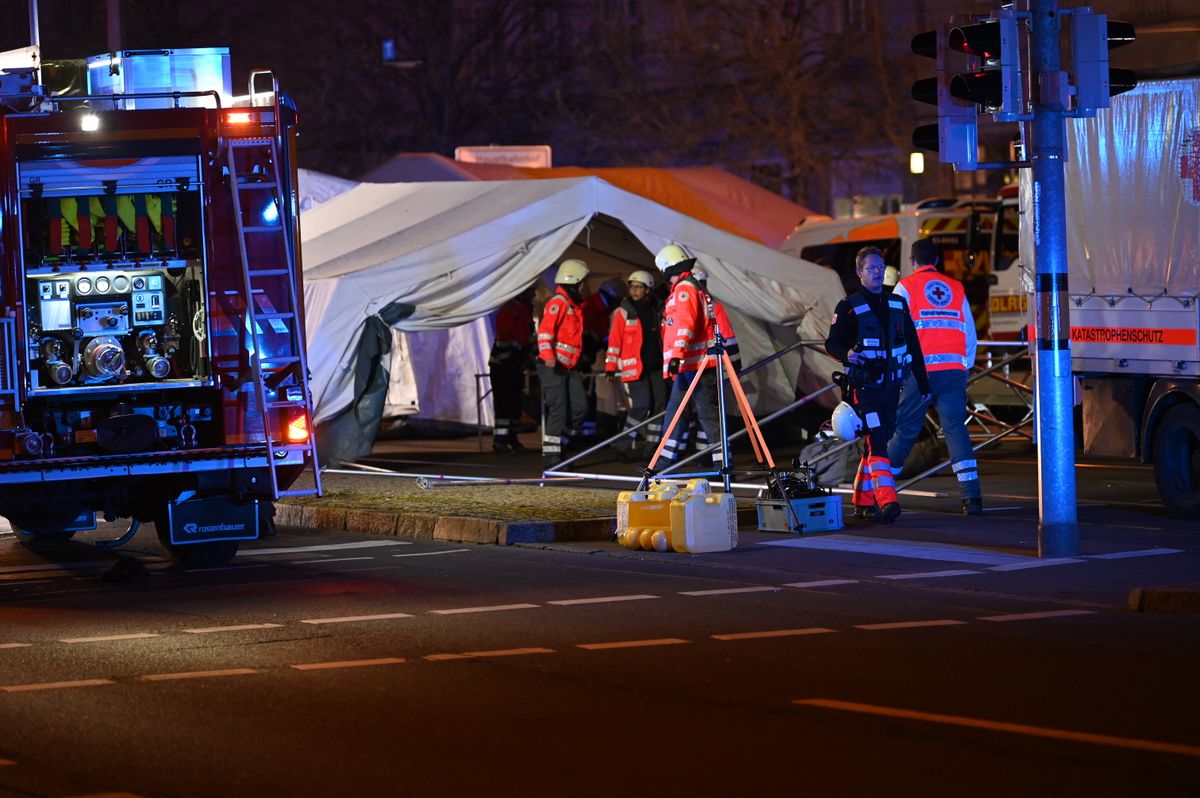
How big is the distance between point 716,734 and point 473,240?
12.6 metres

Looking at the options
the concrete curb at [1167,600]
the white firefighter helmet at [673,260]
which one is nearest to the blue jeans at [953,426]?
the white firefighter helmet at [673,260]

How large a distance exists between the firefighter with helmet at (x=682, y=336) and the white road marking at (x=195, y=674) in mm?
8748

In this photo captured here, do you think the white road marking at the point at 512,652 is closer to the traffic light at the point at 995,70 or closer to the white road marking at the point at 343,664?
the white road marking at the point at 343,664

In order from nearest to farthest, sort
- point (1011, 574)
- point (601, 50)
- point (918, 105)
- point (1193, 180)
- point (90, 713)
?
point (90, 713) → point (1011, 574) → point (1193, 180) → point (918, 105) → point (601, 50)

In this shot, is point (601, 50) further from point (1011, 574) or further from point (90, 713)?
point (90, 713)

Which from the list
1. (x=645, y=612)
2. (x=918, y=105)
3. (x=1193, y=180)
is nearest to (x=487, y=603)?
(x=645, y=612)

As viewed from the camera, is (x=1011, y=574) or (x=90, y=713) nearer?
(x=90, y=713)

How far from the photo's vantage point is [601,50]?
41969mm

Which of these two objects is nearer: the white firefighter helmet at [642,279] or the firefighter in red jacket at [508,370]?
the white firefighter helmet at [642,279]

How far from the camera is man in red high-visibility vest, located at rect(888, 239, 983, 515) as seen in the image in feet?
48.3

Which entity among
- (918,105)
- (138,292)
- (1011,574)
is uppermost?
(918,105)

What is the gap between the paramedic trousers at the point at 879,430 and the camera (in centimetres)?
1417

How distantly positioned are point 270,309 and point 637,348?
7.62m

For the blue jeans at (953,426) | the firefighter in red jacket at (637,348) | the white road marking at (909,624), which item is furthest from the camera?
the firefighter in red jacket at (637,348)
